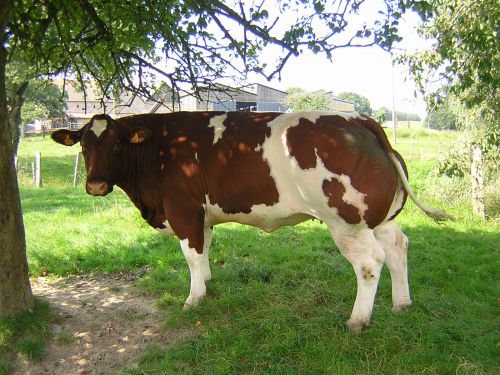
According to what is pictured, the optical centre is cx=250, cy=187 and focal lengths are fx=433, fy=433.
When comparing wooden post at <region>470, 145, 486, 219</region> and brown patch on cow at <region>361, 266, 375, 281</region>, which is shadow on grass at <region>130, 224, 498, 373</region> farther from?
wooden post at <region>470, 145, 486, 219</region>

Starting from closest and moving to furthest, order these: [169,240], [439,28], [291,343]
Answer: [291,343], [439,28], [169,240]

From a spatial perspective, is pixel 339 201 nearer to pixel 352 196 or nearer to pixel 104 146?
pixel 352 196

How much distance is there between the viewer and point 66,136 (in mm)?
5242

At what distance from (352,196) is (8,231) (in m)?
3.48

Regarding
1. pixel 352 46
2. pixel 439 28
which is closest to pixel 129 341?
pixel 352 46

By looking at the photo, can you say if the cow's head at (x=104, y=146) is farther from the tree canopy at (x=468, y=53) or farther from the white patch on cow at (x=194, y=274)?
the tree canopy at (x=468, y=53)

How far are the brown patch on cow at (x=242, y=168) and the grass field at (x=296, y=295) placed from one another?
1.23 meters

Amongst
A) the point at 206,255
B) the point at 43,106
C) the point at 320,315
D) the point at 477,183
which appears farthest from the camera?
the point at 43,106

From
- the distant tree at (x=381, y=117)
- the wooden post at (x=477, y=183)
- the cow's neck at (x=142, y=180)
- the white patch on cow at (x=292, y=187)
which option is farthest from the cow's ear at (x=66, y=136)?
the wooden post at (x=477, y=183)

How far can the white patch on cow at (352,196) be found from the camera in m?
4.14

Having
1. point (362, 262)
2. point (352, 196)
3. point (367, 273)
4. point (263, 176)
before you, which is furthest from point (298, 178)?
point (367, 273)

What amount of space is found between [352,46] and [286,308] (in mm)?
2942

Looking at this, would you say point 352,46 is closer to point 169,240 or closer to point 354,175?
point 354,175

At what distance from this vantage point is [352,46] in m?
4.63
